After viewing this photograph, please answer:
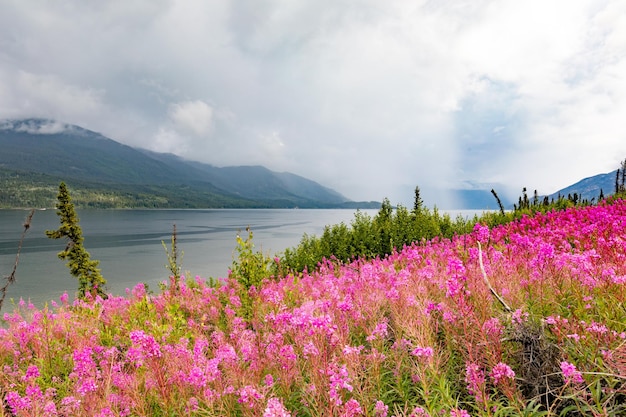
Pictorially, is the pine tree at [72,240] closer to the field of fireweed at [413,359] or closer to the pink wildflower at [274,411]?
the field of fireweed at [413,359]

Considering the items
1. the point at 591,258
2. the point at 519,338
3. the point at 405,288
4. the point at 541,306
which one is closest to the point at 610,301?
the point at 541,306

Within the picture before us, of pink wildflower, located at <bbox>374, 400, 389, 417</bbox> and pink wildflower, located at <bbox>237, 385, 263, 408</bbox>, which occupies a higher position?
pink wildflower, located at <bbox>237, 385, 263, 408</bbox>

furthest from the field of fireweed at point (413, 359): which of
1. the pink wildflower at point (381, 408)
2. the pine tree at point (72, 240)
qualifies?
the pine tree at point (72, 240)

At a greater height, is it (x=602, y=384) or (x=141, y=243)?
(x=602, y=384)

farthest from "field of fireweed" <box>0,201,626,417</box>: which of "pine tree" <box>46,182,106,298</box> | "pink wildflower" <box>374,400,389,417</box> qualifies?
"pine tree" <box>46,182,106,298</box>

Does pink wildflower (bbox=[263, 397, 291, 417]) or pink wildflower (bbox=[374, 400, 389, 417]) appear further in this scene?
pink wildflower (bbox=[374, 400, 389, 417])

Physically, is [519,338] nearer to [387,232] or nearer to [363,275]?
[363,275]

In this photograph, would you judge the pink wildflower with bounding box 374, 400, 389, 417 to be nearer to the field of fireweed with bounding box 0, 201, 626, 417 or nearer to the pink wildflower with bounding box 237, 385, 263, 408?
the field of fireweed with bounding box 0, 201, 626, 417

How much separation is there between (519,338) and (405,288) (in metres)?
1.62

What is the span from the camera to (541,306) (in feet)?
12.2

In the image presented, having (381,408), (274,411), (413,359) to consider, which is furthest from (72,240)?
(381,408)

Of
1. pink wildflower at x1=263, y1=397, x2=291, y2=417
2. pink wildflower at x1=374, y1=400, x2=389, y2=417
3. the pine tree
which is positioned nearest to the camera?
pink wildflower at x1=263, y1=397, x2=291, y2=417

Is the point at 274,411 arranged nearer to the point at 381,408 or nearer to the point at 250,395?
the point at 250,395

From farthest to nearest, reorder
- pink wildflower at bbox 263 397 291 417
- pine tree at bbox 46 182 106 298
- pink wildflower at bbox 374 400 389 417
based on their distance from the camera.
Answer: pine tree at bbox 46 182 106 298 → pink wildflower at bbox 374 400 389 417 → pink wildflower at bbox 263 397 291 417
